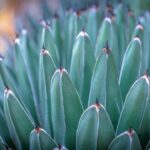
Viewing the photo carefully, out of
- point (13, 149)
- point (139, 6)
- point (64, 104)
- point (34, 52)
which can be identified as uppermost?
point (139, 6)

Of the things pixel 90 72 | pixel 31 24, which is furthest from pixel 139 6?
pixel 90 72

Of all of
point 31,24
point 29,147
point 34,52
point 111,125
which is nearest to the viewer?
point 111,125

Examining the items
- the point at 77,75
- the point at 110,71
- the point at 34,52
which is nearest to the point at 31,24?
the point at 34,52

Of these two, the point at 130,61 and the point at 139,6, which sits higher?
the point at 139,6

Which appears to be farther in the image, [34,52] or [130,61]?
[34,52]

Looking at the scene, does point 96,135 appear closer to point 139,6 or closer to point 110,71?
point 110,71

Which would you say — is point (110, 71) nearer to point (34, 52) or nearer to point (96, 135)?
point (96, 135)

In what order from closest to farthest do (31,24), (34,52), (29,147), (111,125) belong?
(111,125) → (29,147) → (34,52) → (31,24)
